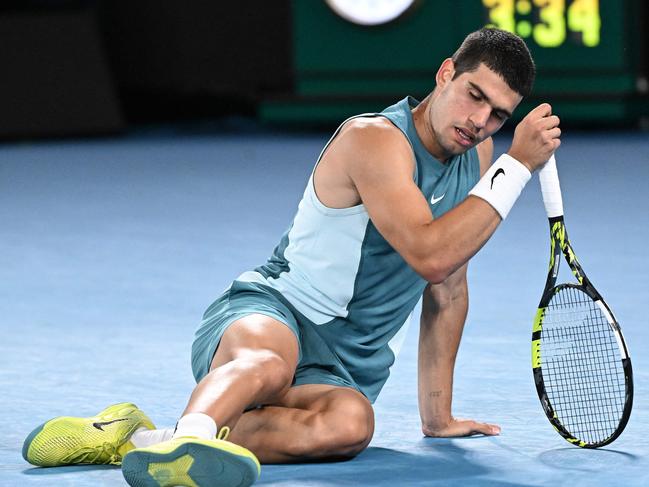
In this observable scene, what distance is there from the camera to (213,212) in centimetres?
807

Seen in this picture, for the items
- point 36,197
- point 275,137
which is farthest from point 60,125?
point 36,197

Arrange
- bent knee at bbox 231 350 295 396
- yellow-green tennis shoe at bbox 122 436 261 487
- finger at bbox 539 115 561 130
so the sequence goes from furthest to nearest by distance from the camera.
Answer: finger at bbox 539 115 561 130, bent knee at bbox 231 350 295 396, yellow-green tennis shoe at bbox 122 436 261 487

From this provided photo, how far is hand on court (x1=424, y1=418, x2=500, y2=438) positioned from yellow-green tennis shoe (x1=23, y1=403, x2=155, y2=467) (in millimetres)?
793

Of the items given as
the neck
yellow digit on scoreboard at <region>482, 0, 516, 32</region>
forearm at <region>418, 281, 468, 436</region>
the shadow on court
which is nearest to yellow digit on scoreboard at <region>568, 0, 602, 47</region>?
yellow digit on scoreboard at <region>482, 0, 516, 32</region>

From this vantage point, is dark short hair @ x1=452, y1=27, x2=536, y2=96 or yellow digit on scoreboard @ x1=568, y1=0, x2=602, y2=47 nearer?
dark short hair @ x1=452, y1=27, x2=536, y2=96

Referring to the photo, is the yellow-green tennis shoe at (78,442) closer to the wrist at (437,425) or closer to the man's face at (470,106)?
the wrist at (437,425)

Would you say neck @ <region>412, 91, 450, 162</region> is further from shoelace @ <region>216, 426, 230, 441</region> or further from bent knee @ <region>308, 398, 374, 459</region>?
shoelace @ <region>216, 426, 230, 441</region>

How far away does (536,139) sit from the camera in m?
3.32

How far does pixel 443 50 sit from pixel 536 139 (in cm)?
834

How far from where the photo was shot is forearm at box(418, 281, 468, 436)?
3.66 meters

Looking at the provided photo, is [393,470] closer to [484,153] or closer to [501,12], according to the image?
[484,153]

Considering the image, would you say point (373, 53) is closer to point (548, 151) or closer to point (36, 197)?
point (36, 197)

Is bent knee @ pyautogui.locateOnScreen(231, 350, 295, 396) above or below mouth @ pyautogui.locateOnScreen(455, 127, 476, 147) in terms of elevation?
below

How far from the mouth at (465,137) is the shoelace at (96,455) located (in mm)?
1112
